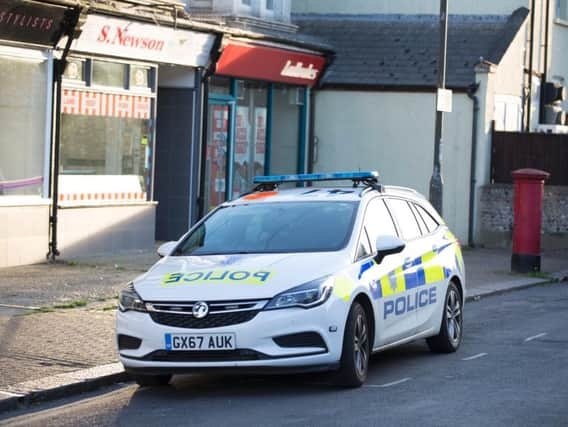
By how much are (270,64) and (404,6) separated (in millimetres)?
4832

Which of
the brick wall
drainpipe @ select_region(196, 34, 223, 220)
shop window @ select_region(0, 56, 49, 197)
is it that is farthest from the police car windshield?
the brick wall

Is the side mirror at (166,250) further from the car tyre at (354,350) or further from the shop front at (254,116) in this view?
the shop front at (254,116)

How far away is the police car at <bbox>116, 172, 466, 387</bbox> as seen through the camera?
9484 millimetres

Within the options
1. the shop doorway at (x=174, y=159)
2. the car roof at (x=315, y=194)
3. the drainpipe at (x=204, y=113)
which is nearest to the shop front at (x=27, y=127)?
the shop doorway at (x=174, y=159)

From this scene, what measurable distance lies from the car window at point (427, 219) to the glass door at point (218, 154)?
11.7m

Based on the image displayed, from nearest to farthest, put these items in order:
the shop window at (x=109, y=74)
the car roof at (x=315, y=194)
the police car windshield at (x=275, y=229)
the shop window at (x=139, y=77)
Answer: the police car windshield at (x=275, y=229) → the car roof at (x=315, y=194) → the shop window at (x=109, y=74) → the shop window at (x=139, y=77)

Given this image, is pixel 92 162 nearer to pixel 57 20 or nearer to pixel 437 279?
pixel 57 20

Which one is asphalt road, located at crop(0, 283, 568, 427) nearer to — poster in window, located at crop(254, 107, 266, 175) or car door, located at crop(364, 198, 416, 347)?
car door, located at crop(364, 198, 416, 347)

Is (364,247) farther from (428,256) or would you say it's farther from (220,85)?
(220,85)

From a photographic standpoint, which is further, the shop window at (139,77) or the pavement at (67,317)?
the shop window at (139,77)

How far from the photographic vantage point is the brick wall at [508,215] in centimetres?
2661

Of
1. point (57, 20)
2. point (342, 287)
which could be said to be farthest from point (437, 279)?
point (57, 20)

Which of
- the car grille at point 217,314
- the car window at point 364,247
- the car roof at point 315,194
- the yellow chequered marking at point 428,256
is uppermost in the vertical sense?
the car roof at point 315,194

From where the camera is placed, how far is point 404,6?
2864 cm
